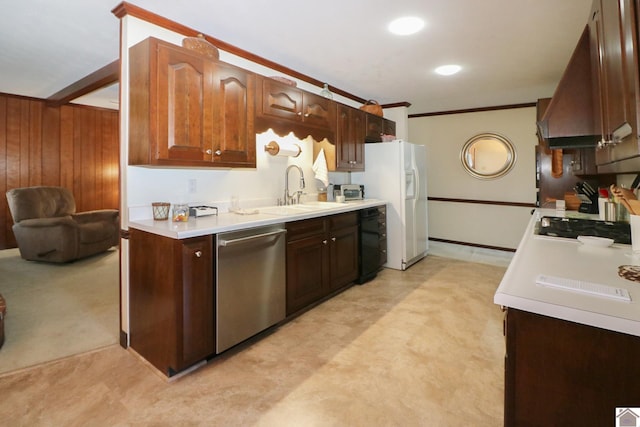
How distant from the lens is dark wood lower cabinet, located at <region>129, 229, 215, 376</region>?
1.96 m

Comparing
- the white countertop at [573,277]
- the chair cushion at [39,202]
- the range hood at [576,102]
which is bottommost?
the white countertop at [573,277]

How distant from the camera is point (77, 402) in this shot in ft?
5.94

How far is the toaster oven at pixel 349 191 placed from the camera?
4.13 m

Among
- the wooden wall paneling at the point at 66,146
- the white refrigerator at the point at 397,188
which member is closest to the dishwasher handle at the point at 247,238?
the white refrigerator at the point at 397,188

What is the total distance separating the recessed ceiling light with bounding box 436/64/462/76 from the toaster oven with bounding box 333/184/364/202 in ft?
5.26

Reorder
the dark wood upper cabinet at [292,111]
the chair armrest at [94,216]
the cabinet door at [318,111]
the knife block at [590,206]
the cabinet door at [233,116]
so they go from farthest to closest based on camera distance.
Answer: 1. the chair armrest at [94,216]
2. the cabinet door at [318,111]
3. the knife block at [590,206]
4. the dark wood upper cabinet at [292,111]
5. the cabinet door at [233,116]

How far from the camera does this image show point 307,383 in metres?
1.98

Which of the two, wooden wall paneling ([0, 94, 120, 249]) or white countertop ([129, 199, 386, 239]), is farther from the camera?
wooden wall paneling ([0, 94, 120, 249])

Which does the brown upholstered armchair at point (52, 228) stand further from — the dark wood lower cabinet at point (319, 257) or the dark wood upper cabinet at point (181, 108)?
the dark wood lower cabinet at point (319, 257)

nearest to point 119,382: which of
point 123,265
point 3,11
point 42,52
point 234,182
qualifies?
point 123,265

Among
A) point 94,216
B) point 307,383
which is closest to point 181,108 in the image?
point 307,383

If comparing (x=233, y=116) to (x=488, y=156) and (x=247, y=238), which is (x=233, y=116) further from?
(x=488, y=156)

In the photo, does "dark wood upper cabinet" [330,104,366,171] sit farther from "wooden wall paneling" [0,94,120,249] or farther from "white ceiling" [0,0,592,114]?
"wooden wall paneling" [0,94,120,249]

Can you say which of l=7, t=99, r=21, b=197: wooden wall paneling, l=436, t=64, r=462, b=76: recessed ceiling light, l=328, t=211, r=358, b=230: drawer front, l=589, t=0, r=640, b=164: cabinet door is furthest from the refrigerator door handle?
l=7, t=99, r=21, b=197: wooden wall paneling
